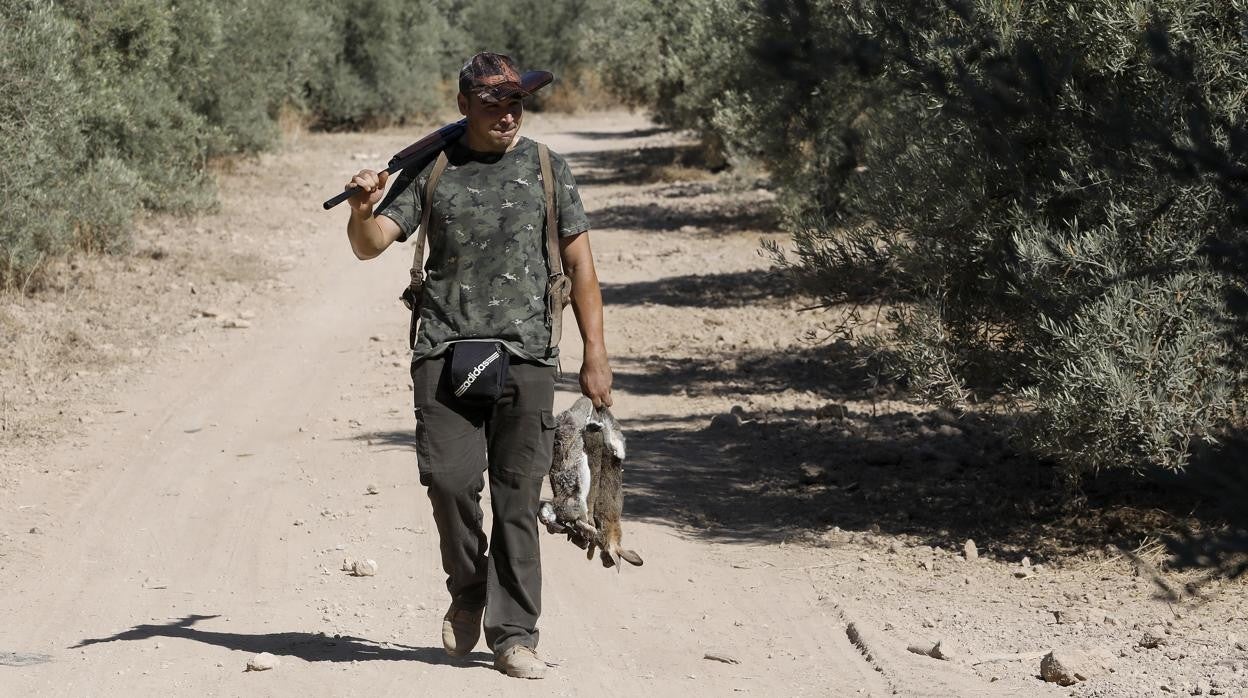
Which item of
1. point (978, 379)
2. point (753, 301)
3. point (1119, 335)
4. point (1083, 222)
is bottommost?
point (753, 301)

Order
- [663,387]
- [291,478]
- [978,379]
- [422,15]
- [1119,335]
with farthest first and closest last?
[422,15], [663,387], [291,478], [978,379], [1119,335]

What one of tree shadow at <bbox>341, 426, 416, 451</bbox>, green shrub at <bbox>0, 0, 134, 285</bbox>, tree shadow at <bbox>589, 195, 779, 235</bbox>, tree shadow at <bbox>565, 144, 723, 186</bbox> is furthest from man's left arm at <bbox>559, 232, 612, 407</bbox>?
tree shadow at <bbox>565, 144, 723, 186</bbox>

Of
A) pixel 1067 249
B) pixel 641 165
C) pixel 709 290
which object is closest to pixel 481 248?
pixel 1067 249

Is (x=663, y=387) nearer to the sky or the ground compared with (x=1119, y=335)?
nearer to the ground

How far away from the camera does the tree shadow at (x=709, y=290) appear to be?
15.1 m

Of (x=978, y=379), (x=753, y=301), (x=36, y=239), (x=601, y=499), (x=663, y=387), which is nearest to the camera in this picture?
(x=601, y=499)

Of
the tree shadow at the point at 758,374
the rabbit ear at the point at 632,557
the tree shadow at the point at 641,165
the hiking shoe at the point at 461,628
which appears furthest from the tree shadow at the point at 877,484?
the tree shadow at the point at 641,165

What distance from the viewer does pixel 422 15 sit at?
3794cm

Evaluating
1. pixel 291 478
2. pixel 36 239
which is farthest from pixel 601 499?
pixel 36 239

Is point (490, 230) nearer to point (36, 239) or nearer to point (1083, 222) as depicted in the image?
point (1083, 222)

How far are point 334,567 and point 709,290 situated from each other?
964cm

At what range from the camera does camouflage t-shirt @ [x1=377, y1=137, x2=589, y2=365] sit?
188 inches

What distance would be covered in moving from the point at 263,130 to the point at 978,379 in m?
17.9

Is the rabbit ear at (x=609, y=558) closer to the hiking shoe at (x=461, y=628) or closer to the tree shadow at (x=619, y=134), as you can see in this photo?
the hiking shoe at (x=461, y=628)
